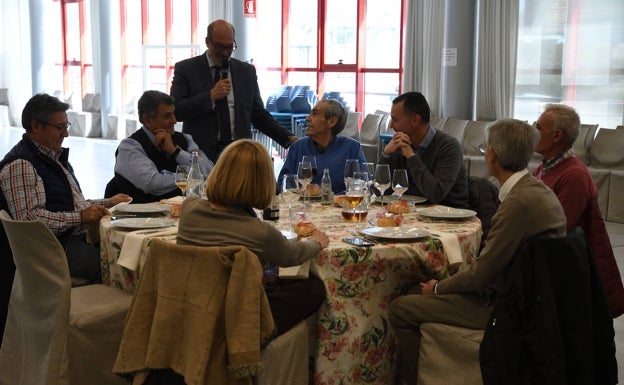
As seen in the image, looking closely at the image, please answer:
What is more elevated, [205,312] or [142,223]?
[142,223]

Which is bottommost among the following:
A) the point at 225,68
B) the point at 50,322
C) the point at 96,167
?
the point at 96,167

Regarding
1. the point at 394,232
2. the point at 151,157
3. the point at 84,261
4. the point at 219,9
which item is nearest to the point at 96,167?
the point at 219,9

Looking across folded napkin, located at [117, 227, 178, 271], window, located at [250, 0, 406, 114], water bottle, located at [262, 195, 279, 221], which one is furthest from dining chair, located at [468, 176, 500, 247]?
window, located at [250, 0, 406, 114]

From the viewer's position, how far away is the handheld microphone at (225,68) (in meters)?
4.90

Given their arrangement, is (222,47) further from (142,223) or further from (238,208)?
(238,208)

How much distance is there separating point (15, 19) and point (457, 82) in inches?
501

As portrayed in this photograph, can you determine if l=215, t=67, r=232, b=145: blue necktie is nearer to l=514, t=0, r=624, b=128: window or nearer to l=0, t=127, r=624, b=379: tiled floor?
l=0, t=127, r=624, b=379: tiled floor

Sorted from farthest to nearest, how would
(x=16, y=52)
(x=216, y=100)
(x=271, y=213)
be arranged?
(x=16, y=52)
(x=216, y=100)
(x=271, y=213)

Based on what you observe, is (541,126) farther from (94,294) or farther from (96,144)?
(96,144)

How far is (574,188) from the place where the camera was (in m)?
3.27

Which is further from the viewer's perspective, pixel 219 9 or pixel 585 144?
pixel 219 9

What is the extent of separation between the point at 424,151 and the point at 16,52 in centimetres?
1621

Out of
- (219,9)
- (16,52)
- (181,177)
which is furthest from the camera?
(16,52)

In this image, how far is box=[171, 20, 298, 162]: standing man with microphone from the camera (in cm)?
482
